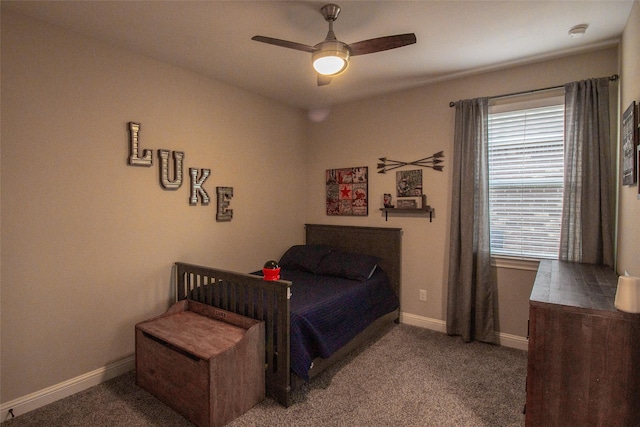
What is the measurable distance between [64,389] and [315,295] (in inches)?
70.6

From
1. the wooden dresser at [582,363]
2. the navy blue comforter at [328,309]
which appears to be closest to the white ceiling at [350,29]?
the wooden dresser at [582,363]

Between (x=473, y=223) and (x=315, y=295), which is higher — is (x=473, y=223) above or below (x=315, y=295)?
above

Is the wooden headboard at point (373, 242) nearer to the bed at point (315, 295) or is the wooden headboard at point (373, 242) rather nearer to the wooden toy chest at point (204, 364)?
the bed at point (315, 295)

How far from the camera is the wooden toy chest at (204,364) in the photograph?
1.89 metres

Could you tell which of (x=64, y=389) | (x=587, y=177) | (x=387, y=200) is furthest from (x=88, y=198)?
(x=587, y=177)

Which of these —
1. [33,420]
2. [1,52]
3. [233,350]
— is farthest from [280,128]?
[33,420]

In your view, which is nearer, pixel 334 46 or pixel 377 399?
pixel 334 46

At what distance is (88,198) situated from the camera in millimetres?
2336

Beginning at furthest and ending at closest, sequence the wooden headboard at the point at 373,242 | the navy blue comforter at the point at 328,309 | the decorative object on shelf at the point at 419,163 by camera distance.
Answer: the wooden headboard at the point at 373,242 → the decorative object on shelf at the point at 419,163 → the navy blue comforter at the point at 328,309

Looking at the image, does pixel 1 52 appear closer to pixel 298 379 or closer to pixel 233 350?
pixel 233 350

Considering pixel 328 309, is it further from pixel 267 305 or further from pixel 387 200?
pixel 387 200

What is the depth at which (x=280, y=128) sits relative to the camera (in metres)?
3.93

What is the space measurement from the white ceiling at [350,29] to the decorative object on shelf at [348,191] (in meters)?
1.17

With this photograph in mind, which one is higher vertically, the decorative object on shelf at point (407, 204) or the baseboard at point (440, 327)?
the decorative object on shelf at point (407, 204)
